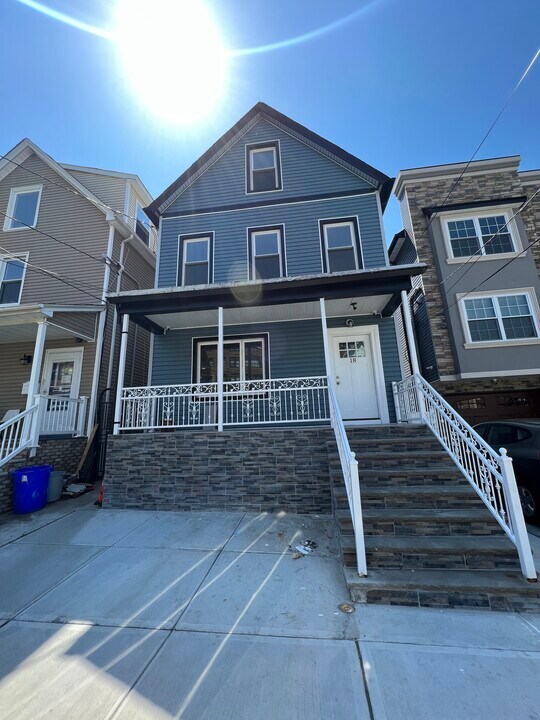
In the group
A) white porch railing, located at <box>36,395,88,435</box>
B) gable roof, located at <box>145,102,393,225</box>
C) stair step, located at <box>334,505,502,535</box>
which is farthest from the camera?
gable roof, located at <box>145,102,393,225</box>

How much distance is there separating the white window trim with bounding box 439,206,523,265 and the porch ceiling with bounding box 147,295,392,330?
4.68 m

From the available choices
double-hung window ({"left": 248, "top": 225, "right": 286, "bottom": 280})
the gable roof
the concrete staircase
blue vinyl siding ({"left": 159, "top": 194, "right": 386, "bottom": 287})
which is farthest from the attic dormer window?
the concrete staircase

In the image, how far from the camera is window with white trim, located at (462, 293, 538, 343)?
30.8 ft

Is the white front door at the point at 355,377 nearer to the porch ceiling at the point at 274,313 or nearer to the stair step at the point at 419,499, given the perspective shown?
the porch ceiling at the point at 274,313

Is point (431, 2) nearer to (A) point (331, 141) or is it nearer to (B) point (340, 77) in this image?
(B) point (340, 77)

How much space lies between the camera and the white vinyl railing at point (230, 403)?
643 cm

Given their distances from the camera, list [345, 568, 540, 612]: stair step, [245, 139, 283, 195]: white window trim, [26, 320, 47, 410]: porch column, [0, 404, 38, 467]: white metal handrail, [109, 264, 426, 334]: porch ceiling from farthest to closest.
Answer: [245, 139, 283, 195]: white window trim
[26, 320, 47, 410]: porch column
[109, 264, 426, 334]: porch ceiling
[0, 404, 38, 467]: white metal handrail
[345, 568, 540, 612]: stair step

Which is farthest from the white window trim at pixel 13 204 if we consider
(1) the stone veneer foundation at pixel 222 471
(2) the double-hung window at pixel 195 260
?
(1) the stone veneer foundation at pixel 222 471

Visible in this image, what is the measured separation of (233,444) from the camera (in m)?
5.61

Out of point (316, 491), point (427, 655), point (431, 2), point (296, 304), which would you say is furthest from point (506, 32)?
point (427, 655)

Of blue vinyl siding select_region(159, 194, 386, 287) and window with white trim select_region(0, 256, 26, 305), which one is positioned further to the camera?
window with white trim select_region(0, 256, 26, 305)

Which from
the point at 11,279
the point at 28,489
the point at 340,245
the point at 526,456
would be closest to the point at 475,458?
the point at 526,456

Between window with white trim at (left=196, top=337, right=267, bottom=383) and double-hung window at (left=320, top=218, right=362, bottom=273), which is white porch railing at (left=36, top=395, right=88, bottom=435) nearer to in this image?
window with white trim at (left=196, top=337, right=267, bottom=383)

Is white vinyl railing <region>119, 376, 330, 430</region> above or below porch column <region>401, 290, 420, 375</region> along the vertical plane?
below
